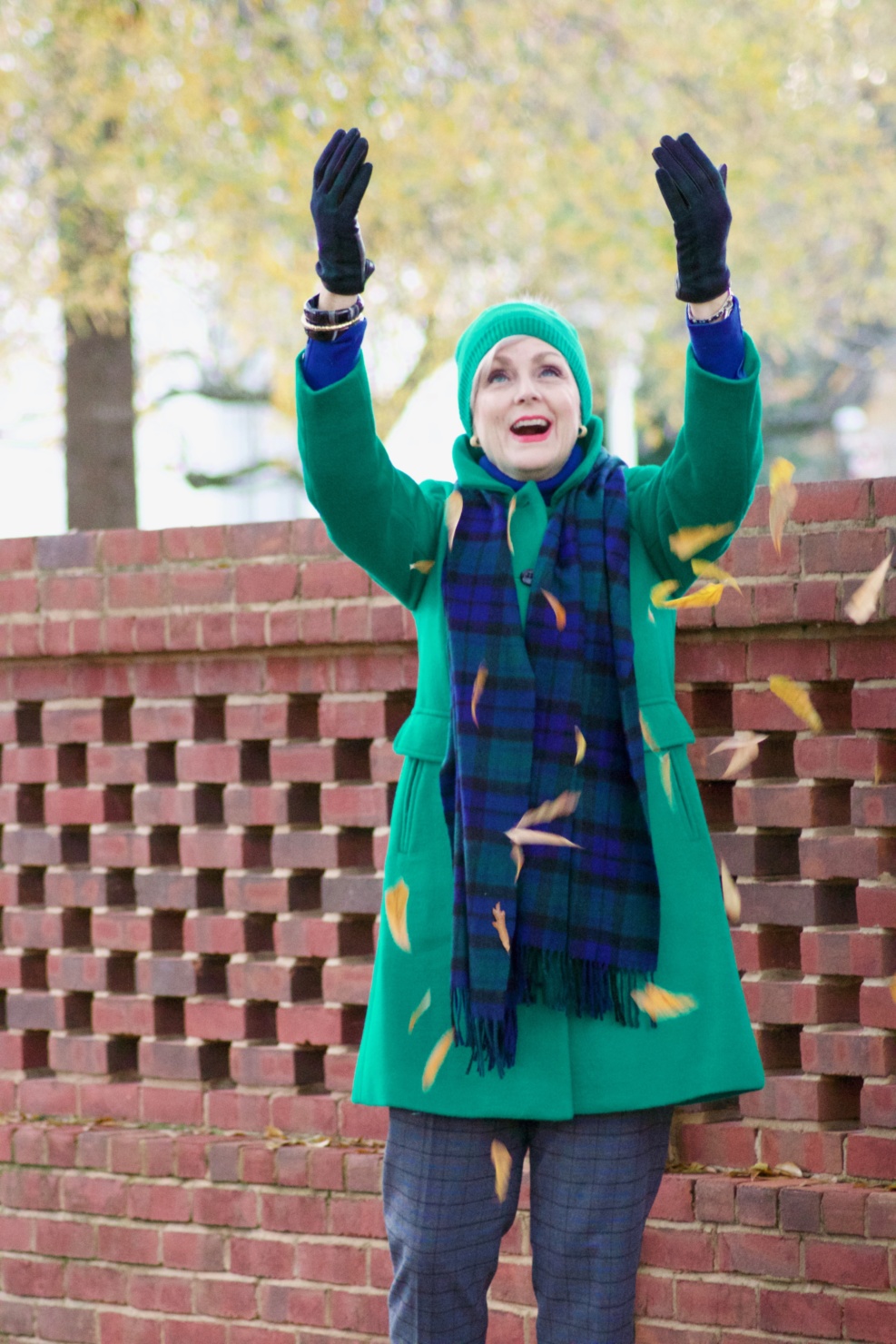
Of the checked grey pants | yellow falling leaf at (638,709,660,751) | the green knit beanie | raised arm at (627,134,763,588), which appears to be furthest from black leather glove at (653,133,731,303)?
the checked grey pants

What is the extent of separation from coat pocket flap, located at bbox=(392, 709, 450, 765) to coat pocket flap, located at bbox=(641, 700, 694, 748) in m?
0.32

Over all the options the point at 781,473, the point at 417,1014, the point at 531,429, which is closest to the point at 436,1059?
the point at 417,1014

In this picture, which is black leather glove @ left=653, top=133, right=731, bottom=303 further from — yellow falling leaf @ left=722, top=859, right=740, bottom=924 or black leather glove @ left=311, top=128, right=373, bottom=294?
yellow falling leaf @ left=722, top=859, right=740, bottom=924

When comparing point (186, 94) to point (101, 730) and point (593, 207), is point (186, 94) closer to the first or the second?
point (593, 207)

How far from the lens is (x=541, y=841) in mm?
2494

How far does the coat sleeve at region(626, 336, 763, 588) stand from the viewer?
2.43 m

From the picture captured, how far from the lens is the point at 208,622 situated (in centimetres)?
369

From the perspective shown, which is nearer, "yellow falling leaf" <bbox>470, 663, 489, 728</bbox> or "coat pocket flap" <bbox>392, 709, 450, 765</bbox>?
"yellow falling leaf" <bbox>470, 663, 489, 728</bbox>

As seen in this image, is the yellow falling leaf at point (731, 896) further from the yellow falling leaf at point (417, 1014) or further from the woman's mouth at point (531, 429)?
the woman's mouth at point (531, 429)

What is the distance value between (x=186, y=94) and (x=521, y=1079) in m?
7.76

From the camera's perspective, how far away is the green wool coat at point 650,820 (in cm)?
249

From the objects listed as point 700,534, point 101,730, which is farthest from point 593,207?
point 700,534

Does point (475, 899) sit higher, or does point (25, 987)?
point (475, 899)

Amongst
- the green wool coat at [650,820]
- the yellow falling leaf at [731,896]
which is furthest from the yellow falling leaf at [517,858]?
the yellow falling leaf at [731,896]
